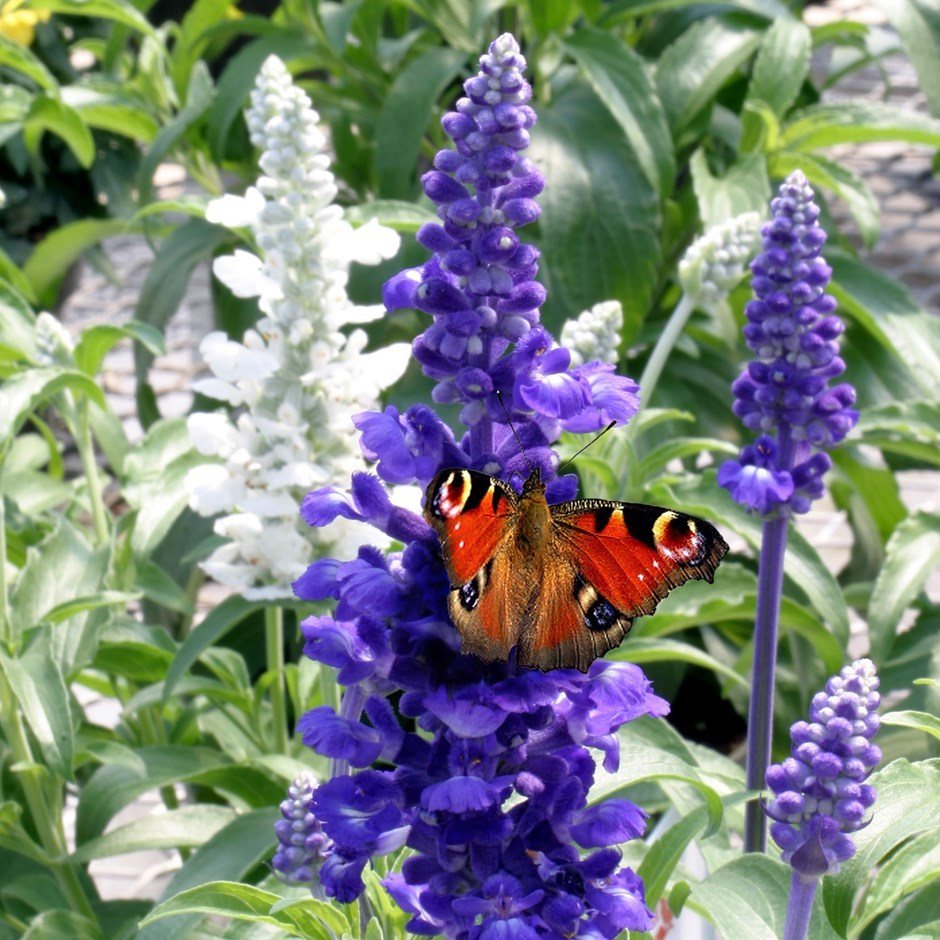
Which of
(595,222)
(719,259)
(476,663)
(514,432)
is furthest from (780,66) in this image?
(476,663)

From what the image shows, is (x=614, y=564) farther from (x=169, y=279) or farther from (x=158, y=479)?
(x=169, y=279)

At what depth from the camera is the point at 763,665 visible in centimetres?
154

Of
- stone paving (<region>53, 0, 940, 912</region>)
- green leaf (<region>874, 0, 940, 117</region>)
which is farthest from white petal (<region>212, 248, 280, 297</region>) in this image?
green leaf (<region>874, 0, 940, 117</region>)

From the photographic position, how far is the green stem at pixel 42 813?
182cm

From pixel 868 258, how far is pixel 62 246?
119 inches

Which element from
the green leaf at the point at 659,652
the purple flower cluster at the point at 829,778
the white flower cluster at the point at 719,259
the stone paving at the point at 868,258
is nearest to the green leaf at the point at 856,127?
the stone paving at the point at 868,258

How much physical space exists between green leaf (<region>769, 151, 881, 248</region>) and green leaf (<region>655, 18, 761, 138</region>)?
0.77ft

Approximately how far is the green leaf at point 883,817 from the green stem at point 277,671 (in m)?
→ 0.94

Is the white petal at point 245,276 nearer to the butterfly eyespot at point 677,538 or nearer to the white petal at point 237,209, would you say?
the white petal at point 237,209

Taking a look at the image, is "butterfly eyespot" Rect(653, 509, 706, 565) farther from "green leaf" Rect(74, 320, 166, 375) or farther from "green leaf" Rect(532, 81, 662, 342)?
"green leaf" Rect(532, 81, 662, 342)

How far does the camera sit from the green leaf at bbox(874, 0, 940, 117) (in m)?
3.07

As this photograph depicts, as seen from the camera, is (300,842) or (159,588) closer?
(300,842)

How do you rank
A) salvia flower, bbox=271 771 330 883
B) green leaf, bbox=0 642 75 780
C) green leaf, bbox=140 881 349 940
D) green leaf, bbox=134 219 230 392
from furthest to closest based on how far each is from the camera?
green leaf, bbox=134 219 230 392, green leaf, bbox=0 642 75 780, salvia flower, bbox=271 771 330 883, green leaf, bbox=140 881 349 940

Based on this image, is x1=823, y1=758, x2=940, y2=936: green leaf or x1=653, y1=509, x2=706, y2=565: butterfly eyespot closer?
x1=653, y1=509, x2=706, y2=565: butterfly eyespot
